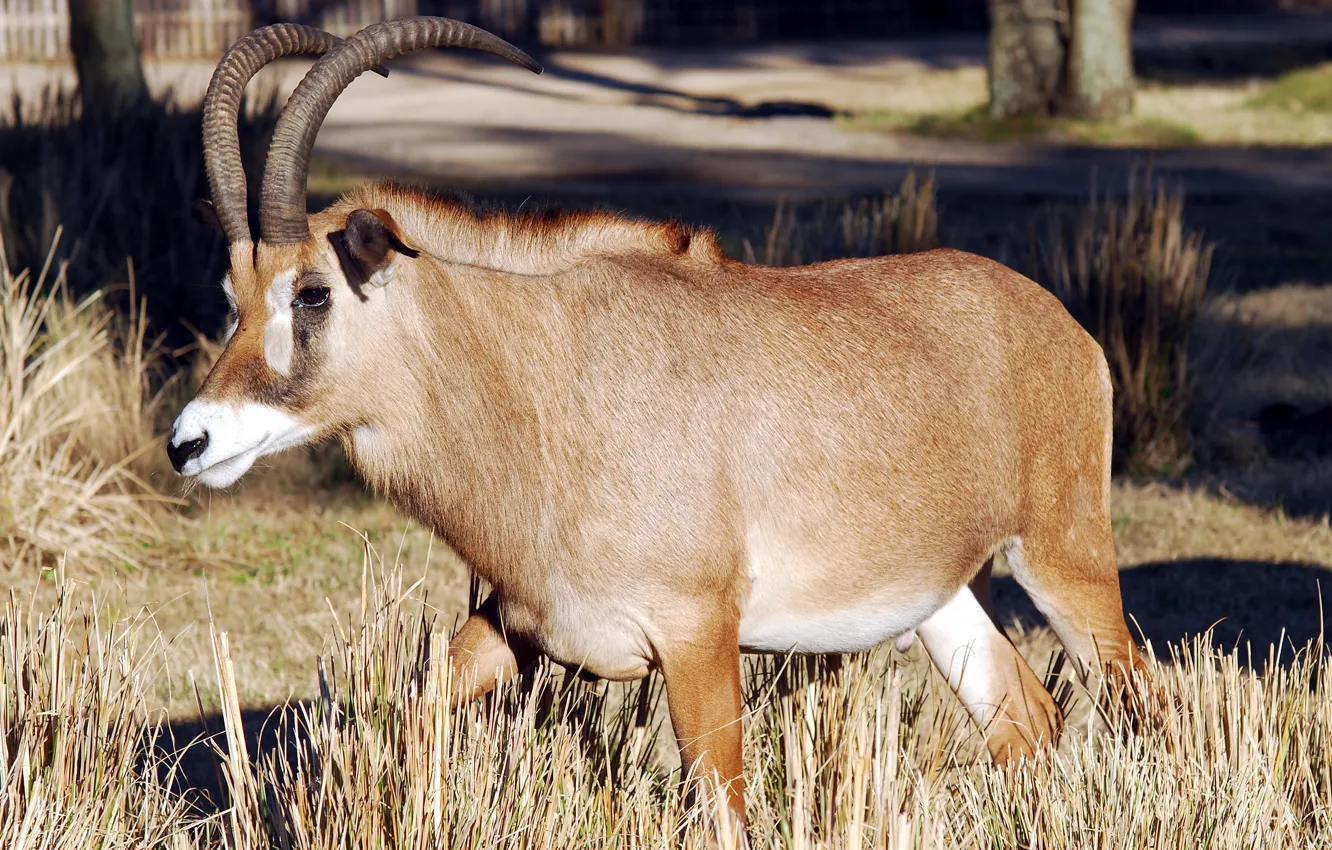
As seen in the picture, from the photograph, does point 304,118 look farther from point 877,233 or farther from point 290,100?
point 877,233

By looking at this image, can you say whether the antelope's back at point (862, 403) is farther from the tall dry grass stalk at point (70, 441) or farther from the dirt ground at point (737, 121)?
the dirt ground at point (737, 121)

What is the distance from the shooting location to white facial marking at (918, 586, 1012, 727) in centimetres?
502

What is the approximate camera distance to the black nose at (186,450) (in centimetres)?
381

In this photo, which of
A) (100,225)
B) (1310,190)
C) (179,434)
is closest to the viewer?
(179,434)

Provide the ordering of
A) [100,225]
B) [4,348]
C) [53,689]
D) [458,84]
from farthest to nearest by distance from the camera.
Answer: [458,84] < [100,225] < [4,348] < [53,689]

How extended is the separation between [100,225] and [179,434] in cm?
694

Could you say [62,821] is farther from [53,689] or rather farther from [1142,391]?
[1142,391]

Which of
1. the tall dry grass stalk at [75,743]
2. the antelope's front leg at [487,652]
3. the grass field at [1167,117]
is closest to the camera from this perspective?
the tall dry grass stalk at [75,743]

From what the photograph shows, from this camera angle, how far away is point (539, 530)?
4.03 metres

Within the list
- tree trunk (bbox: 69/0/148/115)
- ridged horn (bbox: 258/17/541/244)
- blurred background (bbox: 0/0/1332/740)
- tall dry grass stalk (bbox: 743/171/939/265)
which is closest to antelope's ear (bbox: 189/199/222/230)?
ridged horn (bbox: 258/17/541/244)

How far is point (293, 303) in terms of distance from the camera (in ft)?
13.0

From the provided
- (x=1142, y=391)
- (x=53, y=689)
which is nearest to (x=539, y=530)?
(x=53, y=689)

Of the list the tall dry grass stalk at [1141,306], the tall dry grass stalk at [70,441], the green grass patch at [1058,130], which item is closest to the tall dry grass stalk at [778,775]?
the tall dry grass stalk at [70,441]

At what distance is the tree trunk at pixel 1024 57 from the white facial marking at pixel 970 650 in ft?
52.9
